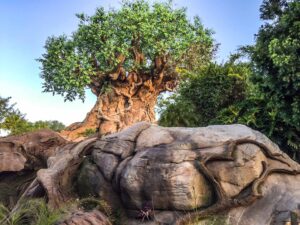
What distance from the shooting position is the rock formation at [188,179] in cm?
742

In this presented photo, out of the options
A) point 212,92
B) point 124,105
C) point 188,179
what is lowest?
point 188,179

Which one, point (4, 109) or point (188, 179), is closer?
point (188, 179)

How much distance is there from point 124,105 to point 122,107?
225 millimetres

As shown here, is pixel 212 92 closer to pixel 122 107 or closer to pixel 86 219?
pixel 86 219

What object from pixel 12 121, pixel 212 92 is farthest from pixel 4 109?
pixel 212 92

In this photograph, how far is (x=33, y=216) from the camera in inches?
294

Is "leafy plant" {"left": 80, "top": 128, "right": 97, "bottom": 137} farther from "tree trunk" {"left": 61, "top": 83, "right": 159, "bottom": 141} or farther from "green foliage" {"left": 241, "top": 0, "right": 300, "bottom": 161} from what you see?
"green foliage" {"left": 241, "top": 0, "right": 300, "bottom": 161}

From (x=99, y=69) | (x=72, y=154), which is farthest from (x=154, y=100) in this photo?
(x=72, y=154)

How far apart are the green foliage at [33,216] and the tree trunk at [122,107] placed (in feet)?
77.2

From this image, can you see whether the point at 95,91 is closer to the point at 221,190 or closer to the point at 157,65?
the point at 157,65

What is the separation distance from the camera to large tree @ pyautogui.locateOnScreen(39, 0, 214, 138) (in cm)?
2909

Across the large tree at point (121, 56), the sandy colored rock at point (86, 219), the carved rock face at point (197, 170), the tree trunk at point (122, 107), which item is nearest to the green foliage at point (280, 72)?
the carved rock face at point (197, 170)

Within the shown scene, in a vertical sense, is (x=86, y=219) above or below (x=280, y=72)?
below

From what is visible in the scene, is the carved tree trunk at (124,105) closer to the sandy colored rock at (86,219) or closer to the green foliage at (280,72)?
the green foliage at (280,72)
